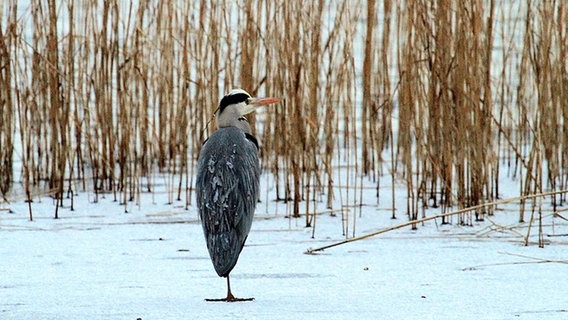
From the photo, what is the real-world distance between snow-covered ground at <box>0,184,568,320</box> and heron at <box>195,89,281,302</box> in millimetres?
176

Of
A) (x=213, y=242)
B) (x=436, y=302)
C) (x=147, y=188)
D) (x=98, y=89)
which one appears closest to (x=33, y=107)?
(x=98, y=89)

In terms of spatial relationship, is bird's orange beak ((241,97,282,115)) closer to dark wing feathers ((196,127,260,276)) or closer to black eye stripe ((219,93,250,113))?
black eye stripe ((219,93,250,113))

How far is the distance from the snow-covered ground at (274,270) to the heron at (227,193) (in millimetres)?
176

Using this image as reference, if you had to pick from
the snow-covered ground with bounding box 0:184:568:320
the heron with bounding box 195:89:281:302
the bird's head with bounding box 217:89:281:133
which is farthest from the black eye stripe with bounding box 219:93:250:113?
the snow-covered ground with bounding box 0:184:568:320

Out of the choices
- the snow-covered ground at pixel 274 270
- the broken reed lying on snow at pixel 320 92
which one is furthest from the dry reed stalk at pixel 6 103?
the snow-covered ground at pixel 274 270

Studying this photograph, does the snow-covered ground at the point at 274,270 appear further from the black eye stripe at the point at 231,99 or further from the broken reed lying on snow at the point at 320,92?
the black eye stripe at the point at 231,99

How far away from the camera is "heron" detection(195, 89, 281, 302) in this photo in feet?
10.9

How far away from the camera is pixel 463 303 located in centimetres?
315

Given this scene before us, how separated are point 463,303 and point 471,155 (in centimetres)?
168

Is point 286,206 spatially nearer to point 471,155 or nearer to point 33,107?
point 471,155

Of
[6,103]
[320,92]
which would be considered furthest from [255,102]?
[6,103]

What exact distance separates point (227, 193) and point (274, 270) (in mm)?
443

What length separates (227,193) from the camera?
348 cm

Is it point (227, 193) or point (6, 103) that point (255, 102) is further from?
point (6, 103)
